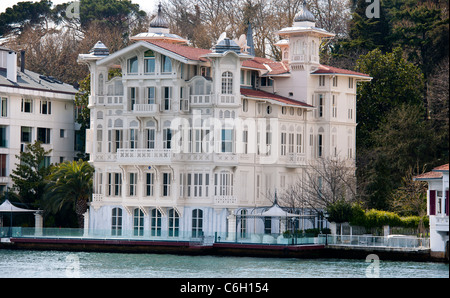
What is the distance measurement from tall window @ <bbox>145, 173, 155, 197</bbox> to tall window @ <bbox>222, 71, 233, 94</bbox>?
6.17m

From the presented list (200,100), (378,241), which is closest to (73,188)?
(200,100)

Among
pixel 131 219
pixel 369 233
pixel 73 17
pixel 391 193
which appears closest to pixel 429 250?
pixel 369 233

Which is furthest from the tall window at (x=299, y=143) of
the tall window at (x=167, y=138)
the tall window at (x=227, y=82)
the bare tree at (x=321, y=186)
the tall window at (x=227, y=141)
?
the tall window at (x=167, y=138)

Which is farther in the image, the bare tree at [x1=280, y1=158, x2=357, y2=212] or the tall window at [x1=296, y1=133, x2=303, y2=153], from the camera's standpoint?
the tall window at [x1=296, y1=133, x2=303, y2=153]

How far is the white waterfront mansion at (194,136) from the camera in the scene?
208 feet

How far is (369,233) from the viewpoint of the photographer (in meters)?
60.0

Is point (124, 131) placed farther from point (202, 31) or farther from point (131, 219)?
point (202, 31)

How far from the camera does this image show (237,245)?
58.7 meters

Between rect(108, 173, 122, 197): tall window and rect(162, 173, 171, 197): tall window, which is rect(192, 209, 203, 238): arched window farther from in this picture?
rect(108, 173, 122, 197): tall window

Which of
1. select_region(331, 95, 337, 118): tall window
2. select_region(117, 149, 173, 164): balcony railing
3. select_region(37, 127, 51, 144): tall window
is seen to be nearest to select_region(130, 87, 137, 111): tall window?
select_region(117, 149, 173, 164): balcony railing

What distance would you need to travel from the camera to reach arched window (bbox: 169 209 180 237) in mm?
64188

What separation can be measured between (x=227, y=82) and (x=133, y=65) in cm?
581

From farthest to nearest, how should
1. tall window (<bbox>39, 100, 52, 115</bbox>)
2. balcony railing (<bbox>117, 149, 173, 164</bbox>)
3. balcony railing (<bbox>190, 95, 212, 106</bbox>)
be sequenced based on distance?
tall window (<bbox>39, 100, 52, 115</bbox>) → balcony railing (<bbox>190, 95, 212, 106</bbox>) → balcony railing (<bbox>117, 149, 173, 164</bbox>)

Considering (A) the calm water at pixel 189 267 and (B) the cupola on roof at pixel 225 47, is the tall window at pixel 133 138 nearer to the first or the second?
(B) the cupola on roof at pixel 225 47
